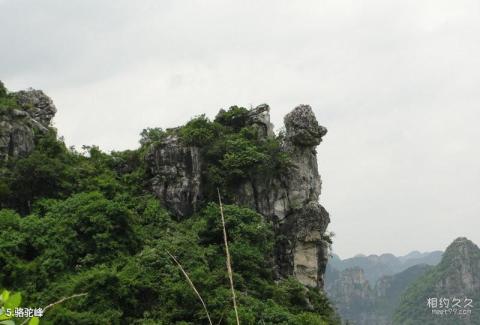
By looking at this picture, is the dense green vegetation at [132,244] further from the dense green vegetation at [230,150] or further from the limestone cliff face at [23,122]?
the limestone cliff face at [23,122]

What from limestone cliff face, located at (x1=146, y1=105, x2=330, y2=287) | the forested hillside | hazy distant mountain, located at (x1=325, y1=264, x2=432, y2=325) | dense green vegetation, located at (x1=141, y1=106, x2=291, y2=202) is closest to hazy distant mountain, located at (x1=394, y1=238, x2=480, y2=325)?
hazy distant mountain, located at (x1=325, y1=264, x2=432, y2=325)

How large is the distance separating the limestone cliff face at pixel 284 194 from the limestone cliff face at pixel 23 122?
11.2 feet

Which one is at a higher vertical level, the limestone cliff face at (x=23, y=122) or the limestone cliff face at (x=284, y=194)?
the limestone cliff face at (x=23, y=122)

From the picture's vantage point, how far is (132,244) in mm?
13164

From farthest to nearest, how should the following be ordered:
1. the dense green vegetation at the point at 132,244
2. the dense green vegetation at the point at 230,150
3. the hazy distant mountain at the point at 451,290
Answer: the hazy distant mountain at the point at 451,290 < the dense green vegetation at the point at 230,150 < the dense green vegetation at the point at 132,244

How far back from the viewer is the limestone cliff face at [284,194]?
16219 mm

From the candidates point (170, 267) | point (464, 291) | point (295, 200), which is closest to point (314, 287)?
point (295, 200)

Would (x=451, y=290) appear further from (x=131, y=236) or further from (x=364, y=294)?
(x=131, y=236)

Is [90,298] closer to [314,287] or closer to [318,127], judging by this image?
[314,287]

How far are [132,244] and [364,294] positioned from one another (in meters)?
71.2

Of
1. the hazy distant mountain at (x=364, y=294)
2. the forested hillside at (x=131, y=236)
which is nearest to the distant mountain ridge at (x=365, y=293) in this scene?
the hazy distant mountain at (x=364, y=294)

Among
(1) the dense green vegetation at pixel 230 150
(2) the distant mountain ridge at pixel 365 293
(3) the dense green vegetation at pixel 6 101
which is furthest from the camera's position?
(2) the distant mountain ridge at pixel 365 293

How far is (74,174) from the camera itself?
15.6 metres

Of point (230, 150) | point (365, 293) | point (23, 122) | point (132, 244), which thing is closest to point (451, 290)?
point (365, 293)
